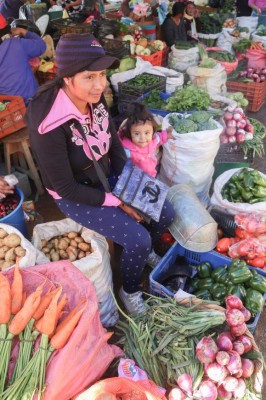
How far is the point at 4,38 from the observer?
374 centimetres

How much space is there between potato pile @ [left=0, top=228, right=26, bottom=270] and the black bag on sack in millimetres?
671

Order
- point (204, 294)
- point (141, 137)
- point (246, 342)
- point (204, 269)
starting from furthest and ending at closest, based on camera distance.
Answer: point (141, 137), point (204, 269), point (204, 294), point (246, 342)

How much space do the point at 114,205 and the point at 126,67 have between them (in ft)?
9.41

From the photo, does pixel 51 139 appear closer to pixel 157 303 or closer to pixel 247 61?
pixel 157 303

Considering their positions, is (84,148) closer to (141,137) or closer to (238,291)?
(141,137)

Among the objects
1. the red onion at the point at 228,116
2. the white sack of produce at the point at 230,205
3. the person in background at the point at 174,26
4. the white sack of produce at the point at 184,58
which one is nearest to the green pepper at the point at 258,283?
the white sack of produce at the point at 230,205

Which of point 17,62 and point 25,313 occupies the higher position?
point 17,62

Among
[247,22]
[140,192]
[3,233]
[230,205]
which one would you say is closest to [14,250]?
[3,233]

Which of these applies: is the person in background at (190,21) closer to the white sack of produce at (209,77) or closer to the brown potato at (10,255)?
the white sack of produce at (209,77)

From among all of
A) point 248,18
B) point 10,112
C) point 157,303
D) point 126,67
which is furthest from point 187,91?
point 248,18

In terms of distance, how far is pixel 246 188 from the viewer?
2912 mm

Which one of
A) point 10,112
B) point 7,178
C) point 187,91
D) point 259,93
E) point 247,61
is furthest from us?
point 247,61

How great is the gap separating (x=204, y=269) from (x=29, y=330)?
1349mm

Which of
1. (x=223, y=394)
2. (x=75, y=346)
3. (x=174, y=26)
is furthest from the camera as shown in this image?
(x=174, y=26)
